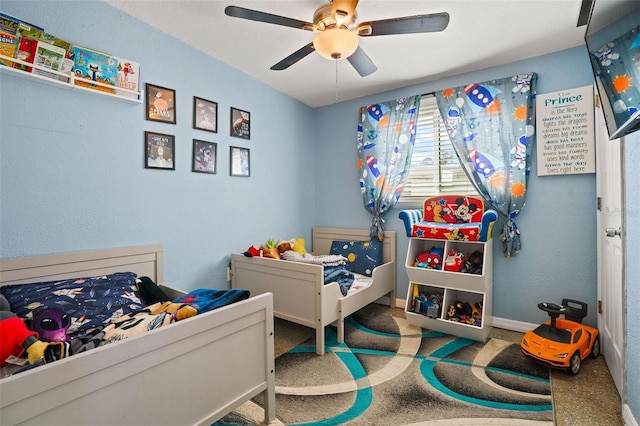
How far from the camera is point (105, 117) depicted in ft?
6.89

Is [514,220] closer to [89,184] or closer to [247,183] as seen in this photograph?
[247,183]

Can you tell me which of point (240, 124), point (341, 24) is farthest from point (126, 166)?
point (341, 24)

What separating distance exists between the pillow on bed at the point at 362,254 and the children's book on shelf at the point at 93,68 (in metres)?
2.44

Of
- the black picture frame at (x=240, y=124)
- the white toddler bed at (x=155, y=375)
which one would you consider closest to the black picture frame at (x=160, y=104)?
the black picture frame at (x=240, y=124)

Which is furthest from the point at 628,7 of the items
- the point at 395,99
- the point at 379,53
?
the point at 395,99

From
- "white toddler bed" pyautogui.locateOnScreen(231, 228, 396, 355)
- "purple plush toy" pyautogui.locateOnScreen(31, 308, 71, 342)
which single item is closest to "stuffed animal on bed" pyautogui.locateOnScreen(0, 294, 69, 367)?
"purple plush toy" pyautogui.locateOnScreen(31, 308, 71, 342)

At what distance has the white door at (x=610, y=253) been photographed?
5.92 ft

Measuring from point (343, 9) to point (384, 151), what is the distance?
6.10 ft

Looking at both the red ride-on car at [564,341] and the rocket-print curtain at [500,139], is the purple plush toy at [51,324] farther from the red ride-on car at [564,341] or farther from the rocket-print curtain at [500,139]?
the rocket-print curtain at [500,139]

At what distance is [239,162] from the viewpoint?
3006 millimetres

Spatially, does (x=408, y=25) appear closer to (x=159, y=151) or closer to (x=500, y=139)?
(x=500, y=139)

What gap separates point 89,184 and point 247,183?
4.31ft

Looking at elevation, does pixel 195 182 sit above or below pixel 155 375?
above

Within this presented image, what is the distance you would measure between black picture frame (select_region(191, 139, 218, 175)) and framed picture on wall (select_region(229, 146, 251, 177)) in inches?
6.8
